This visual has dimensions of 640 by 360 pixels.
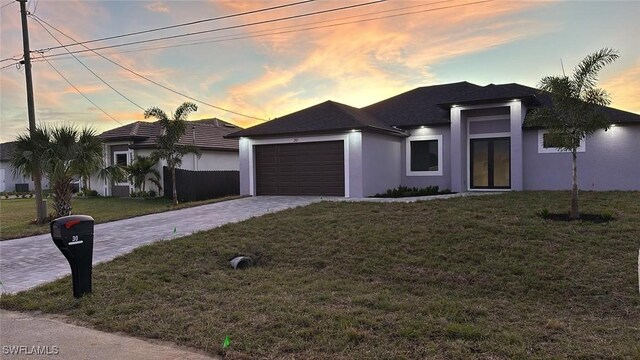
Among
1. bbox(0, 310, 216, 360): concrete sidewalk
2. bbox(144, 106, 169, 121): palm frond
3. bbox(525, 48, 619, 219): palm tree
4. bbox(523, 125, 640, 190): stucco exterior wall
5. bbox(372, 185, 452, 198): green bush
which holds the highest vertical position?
bbox(144, 106, 169, 121): palm frond

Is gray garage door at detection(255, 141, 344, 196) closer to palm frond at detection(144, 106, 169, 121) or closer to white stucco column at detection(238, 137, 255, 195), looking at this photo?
white stucco column at detection(238, 137, 255, 195)

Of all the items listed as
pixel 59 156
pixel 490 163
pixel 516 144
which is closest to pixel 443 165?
pixel 490 163

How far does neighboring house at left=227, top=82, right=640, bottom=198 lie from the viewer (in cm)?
1631

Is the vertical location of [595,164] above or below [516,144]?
below

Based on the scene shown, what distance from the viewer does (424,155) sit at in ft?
64.3

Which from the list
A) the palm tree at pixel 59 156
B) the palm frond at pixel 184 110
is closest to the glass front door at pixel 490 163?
the palm frond at pixel 184 110

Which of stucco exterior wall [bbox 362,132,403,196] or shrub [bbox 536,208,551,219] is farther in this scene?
stucco exterior wall [bbox 362,132,403,196]

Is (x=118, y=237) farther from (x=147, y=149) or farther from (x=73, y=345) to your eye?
(x=147, y=149)

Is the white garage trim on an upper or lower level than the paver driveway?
upper

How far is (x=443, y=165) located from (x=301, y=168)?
6209 mm

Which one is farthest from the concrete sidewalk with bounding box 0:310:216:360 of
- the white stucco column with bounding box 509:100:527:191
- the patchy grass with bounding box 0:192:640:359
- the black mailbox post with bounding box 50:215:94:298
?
the white stucco column with bounding box 509:100:527:191

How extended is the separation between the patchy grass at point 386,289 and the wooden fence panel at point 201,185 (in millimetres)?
11498

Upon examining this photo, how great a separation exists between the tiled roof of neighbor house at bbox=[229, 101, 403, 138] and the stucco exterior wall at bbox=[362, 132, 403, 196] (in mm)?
541

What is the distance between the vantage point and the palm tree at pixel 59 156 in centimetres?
1355
